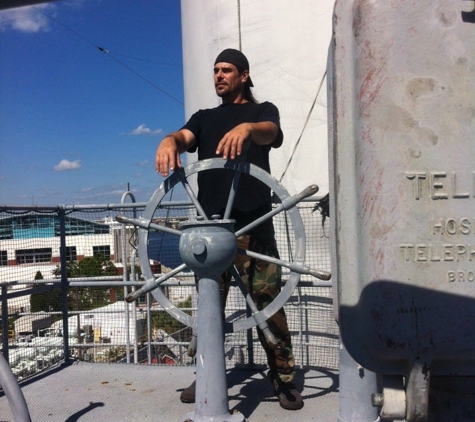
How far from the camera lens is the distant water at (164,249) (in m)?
3.30

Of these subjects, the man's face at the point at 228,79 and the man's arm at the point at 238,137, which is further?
the man's face at the point at 228,79

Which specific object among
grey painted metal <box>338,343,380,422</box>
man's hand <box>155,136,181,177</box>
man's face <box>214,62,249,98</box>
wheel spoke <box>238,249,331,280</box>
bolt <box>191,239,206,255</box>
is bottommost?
grey painted metal <box>338,343,380,422</box>

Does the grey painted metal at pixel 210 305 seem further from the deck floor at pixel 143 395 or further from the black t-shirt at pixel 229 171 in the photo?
the black t-shirt at pixel 229 171

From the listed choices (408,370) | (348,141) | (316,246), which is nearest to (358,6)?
(348,141)

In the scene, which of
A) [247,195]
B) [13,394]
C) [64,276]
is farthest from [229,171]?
[64,276]

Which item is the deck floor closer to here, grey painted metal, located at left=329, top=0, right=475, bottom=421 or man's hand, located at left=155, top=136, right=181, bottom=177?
man's hand, located at left=155, top=136, right=181, bottom=177

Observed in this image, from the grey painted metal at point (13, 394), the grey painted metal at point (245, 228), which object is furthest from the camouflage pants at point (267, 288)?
the grey painted metal at point (13, 394)

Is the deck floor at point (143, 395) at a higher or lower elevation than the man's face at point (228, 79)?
lower

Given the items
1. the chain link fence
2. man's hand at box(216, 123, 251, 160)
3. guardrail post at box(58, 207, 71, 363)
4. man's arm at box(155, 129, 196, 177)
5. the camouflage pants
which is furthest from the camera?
guardrail post at box(58, 207, 71, 363)

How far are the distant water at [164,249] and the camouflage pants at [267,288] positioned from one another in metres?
0.73

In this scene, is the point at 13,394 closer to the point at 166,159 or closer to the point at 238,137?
the point at 166,159

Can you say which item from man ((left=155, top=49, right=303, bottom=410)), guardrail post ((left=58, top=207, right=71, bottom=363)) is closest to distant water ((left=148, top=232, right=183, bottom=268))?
guardrail post ((left=58, top=207, right=71, bottom=363))

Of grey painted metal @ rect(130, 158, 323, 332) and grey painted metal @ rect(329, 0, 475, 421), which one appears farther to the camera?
grey painted metal @ rect(130, 158, 323, 332)

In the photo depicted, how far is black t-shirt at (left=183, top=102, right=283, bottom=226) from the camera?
261 centimetres
